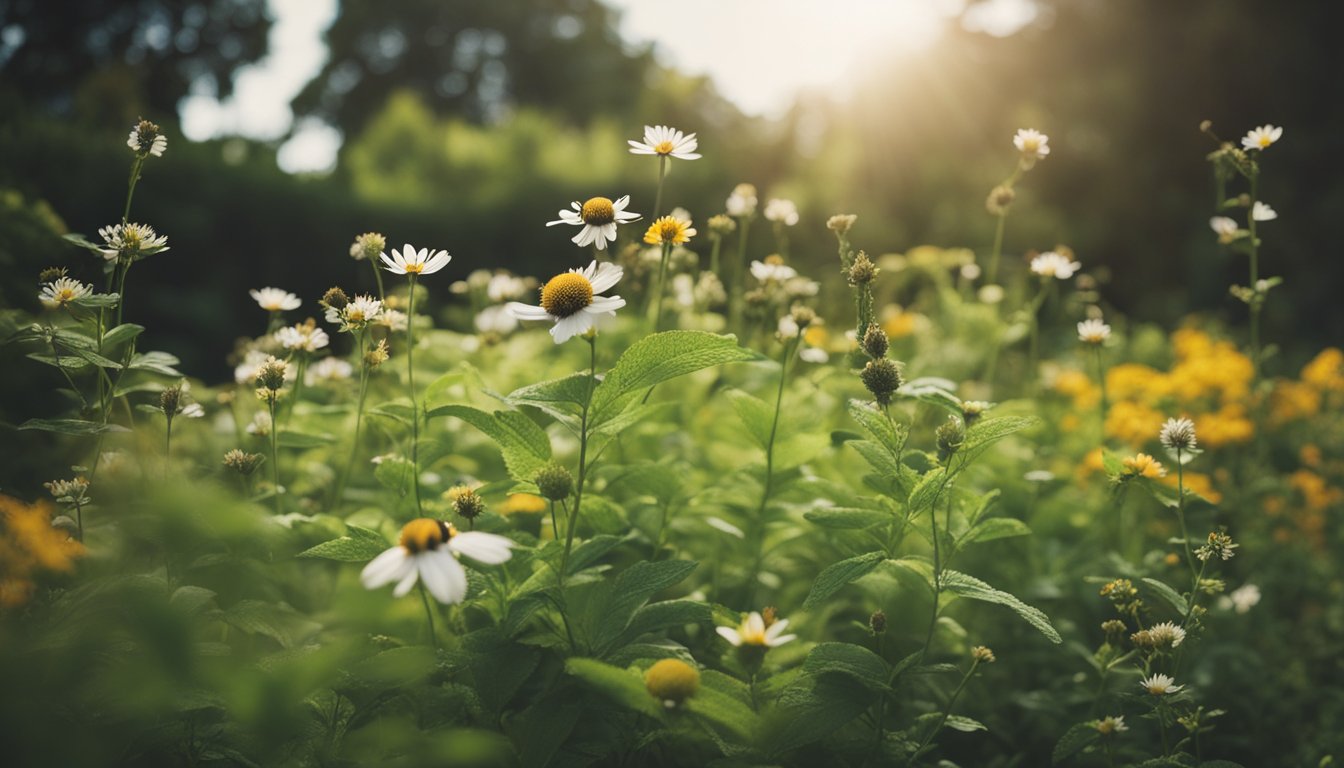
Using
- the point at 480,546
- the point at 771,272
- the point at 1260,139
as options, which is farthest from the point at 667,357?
the point at 1260,139

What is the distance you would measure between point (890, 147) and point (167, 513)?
9753 mm

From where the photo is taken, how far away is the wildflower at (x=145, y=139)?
4.81 feet

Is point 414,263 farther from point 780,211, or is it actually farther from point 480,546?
point 780,211

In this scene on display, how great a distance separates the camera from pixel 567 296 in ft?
4.11

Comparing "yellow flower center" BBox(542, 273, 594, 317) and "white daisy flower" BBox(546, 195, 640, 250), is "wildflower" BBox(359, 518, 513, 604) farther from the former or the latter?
"white daisy flower" BBox(546, 195, 640, 250)

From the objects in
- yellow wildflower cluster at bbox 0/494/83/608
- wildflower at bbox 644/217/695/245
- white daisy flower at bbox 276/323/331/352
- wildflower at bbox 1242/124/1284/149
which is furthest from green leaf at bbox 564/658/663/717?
wildflower at bbox 1242/124/1284/149

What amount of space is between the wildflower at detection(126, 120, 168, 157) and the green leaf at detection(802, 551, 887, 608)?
129cm

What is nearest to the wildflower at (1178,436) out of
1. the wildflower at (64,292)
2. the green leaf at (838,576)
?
the green leaf at (838,576)

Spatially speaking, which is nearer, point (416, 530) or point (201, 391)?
point (416, 530)

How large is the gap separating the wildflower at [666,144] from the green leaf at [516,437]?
1.74 ft

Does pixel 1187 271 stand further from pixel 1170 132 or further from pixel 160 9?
pixel 160 9

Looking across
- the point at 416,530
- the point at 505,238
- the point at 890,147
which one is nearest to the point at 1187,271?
the point at 890,147

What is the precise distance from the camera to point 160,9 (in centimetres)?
1417

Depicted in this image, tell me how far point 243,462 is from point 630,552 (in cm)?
74
